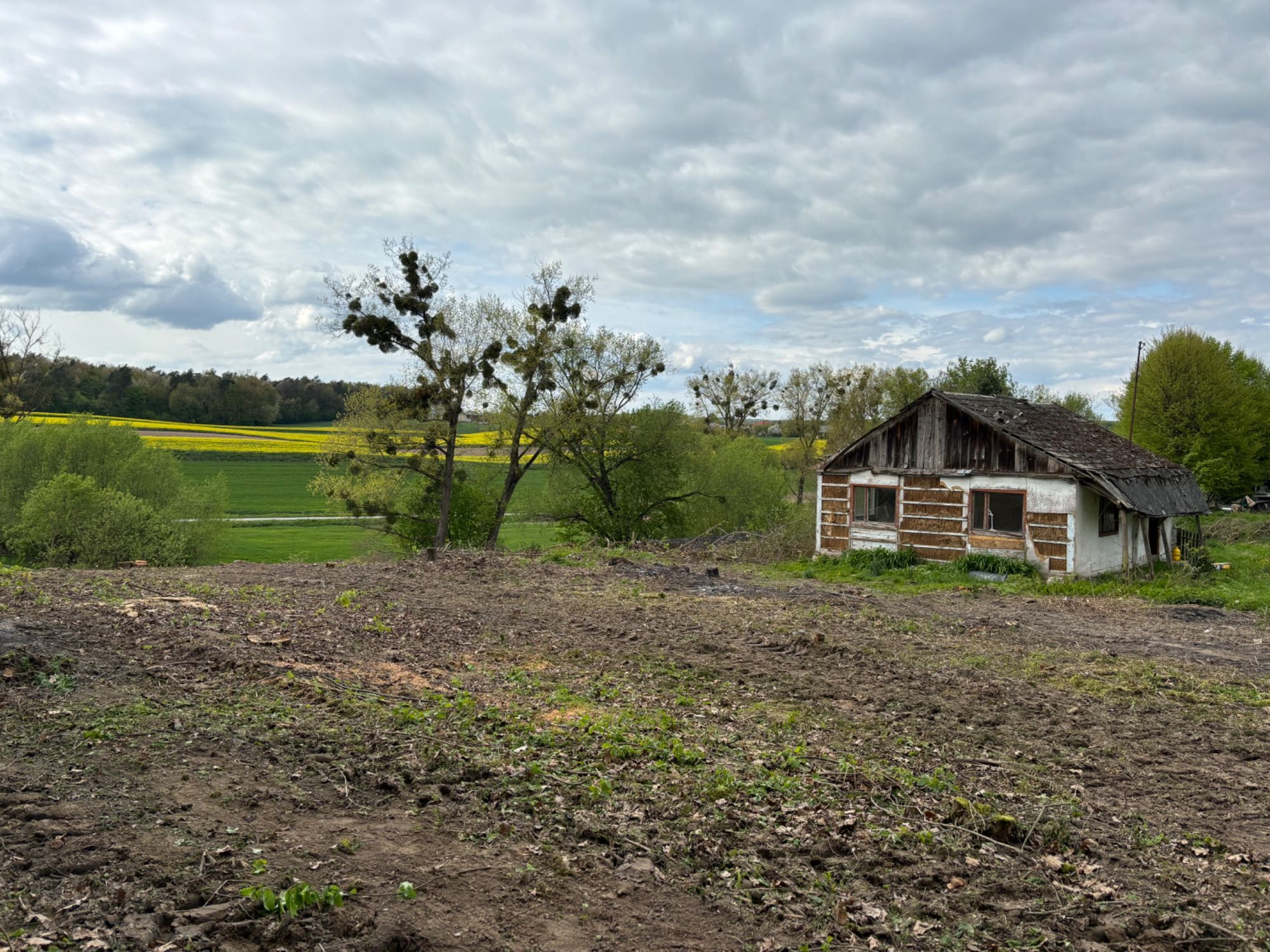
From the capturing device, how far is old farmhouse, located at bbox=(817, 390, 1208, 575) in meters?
21.7

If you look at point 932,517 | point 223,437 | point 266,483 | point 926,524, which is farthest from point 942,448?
point 223,437

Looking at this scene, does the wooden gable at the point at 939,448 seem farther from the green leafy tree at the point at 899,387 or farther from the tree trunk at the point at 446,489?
the green leafy tree at the point at 899,387

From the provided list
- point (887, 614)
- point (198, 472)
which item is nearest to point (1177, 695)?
point (887, 614)

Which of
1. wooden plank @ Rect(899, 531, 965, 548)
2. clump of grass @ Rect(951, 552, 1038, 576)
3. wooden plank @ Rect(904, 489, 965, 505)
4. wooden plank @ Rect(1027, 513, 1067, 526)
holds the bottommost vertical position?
clump of grass @ Rect(951, 552, 1038, 576)

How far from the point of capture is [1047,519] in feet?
71.7

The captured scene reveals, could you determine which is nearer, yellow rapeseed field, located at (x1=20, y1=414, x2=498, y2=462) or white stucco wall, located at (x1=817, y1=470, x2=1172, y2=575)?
white stucco wall, located at (x1=817, y1=470, x2=1172, y2=575)

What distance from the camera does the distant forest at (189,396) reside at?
75.0m

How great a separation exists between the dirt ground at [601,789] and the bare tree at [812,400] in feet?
166

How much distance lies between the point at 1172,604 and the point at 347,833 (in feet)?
62.2

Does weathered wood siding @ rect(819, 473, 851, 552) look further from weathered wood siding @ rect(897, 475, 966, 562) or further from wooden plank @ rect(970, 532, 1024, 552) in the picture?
wooden plank @ rect(970, 532, 1024, 552)

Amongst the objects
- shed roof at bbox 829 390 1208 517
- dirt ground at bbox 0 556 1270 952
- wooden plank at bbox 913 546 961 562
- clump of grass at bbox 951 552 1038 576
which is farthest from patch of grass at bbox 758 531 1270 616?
dirt ground at bbox 0 556 1270 952

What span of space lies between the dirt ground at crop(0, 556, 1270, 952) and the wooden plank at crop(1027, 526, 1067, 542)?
Result: 9.18 metres

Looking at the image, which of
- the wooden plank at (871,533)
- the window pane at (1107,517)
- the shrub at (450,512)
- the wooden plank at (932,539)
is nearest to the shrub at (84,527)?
the shrub at (450,512)

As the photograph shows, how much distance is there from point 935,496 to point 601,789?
64.5ft
